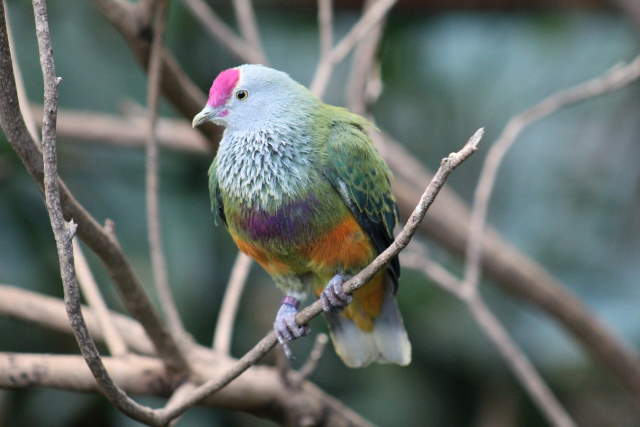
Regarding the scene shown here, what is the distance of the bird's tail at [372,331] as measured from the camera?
2416 millimetres

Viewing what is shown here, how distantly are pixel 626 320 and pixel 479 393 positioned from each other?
98 cm

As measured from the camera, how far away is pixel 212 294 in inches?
155

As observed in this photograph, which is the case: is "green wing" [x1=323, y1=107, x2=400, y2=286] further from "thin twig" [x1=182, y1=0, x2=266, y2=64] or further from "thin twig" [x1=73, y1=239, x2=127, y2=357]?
"thin twig" [x1=182, y1=0, x2=266, y2=64]

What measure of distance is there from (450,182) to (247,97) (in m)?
2.65

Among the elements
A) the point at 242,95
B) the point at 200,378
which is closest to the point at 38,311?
the point at 200,378

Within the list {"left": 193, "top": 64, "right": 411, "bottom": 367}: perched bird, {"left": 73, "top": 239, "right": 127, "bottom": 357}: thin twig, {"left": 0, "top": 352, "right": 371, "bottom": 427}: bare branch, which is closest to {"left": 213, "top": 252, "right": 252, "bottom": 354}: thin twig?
{"left": 0, "top": 352, "right": 371, "bottom": 427}: bare branch

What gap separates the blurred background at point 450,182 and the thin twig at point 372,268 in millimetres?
1916

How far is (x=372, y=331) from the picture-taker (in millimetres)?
2453

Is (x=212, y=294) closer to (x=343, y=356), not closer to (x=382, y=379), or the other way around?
(x=382, y=379)

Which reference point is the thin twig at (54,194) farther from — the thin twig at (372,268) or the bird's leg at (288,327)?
the bird's leg at (288,327)

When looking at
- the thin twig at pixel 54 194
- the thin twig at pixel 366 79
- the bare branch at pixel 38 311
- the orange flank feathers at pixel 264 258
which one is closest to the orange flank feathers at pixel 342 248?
the orange flank feathers at pixel 264 258

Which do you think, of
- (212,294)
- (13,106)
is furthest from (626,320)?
(13,106)

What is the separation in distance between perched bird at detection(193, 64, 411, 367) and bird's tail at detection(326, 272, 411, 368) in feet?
0.50

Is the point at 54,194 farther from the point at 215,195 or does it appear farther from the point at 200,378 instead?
the point at 200,378
